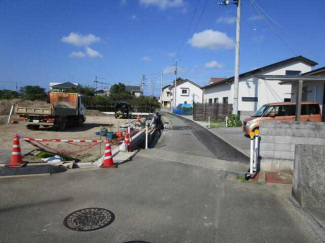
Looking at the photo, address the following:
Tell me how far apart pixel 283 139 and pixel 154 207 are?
4330mm

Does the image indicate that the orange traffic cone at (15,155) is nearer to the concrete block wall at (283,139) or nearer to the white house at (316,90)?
the concrete block wall at (283,139)

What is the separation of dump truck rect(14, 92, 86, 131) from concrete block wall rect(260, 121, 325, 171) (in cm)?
1309

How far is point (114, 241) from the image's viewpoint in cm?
335

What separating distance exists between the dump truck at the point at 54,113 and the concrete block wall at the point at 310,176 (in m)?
14.4

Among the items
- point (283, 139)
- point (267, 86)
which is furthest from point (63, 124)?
point (267, 86)

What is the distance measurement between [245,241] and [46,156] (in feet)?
22.1

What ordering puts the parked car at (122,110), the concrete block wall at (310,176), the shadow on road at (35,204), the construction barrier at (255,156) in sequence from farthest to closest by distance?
the parked car at (122,110) → the construction barrier at (255,156) → the concrete block wall at (310,176) → the shadow on road at (35,204)

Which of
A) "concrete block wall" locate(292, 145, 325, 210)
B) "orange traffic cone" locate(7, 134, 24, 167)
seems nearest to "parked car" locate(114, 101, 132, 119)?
"orange traffic cone" locate(7, 134, 24, 167)

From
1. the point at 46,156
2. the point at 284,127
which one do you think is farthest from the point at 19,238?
the point at 284,127

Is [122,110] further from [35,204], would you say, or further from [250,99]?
[35,204]

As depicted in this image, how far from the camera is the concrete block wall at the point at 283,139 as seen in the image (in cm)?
664

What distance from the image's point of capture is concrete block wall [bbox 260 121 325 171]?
664cm

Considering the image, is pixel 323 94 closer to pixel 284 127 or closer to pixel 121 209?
pixel 284 127

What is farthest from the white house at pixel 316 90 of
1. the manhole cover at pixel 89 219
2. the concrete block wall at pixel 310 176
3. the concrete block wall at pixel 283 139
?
the manhole cover at pixel 89 219
